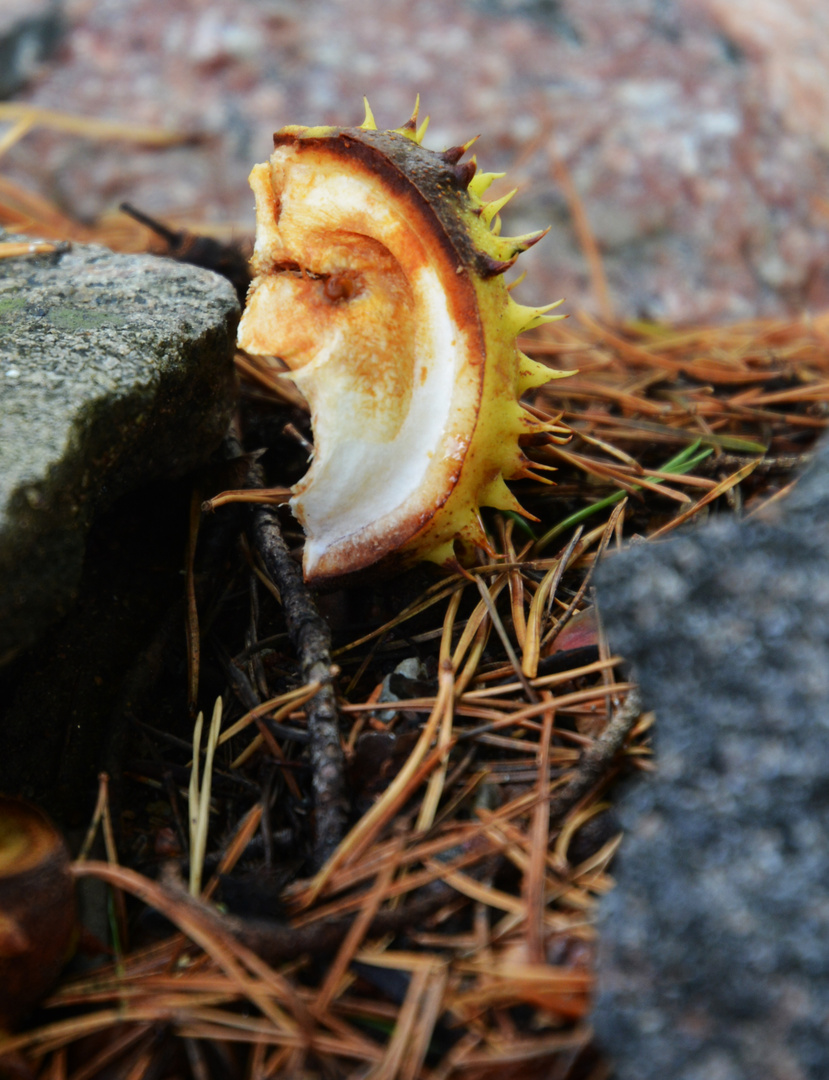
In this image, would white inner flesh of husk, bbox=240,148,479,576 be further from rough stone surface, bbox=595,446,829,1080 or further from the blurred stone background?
the blurred stone background

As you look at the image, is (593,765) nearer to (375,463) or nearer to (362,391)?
(375,463)

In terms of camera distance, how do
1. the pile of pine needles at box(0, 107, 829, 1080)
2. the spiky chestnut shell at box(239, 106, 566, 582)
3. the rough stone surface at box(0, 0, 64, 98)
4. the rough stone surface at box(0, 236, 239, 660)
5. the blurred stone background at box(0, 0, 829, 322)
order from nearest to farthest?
the pile of pine needles at box(0, 107, 829, 1080) < the rough stone surface at box(0, 236, 239, 660) < the spiky chestnut shell at box(239, 106, 566, 582) < the blurred stone background at box(0, 0, 829, 322) < the rough stone surface at box(0, 0, 64, 98)

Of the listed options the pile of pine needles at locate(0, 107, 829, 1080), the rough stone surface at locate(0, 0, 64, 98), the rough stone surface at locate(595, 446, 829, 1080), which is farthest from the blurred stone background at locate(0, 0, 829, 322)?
the rough stone surface at locate(595, 446, 829, 1080)

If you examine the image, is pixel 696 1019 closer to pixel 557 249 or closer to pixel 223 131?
pixel 557 249

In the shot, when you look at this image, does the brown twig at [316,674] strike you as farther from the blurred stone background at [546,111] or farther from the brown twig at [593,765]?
the blurred stone background at [546,111]

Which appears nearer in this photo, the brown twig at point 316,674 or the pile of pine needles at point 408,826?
the pile of pine needles at point 408,826

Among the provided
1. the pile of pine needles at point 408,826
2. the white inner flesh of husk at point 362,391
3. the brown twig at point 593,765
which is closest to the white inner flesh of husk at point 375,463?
the white inner flesh of husk at point 362,391
